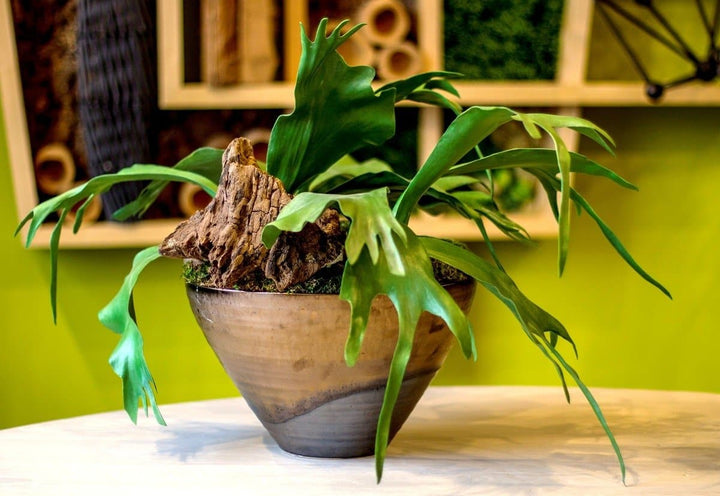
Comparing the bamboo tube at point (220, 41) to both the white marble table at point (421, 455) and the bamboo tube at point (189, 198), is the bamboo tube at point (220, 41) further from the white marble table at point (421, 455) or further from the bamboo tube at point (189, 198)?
the white marble table at point (421, 455)

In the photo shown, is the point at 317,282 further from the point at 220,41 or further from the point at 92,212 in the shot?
the point at 92,212

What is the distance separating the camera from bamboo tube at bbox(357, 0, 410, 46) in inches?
64.9

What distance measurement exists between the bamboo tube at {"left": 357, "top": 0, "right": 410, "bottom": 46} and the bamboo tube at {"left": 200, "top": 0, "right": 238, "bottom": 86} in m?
0.26

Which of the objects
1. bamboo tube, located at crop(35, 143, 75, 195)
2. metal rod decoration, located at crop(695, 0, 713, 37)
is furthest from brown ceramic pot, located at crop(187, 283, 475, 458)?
metal rod decoration, located at crop(695, 0, 713, 37)

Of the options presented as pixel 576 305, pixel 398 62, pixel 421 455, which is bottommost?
pixel 576 305

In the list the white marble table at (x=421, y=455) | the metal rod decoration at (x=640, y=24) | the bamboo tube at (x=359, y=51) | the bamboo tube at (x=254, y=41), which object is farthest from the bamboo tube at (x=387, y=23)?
the white marble table at (x=421, y=455)

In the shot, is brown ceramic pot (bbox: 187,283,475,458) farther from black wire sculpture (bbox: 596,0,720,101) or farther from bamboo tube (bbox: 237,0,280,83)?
black wire sculpture (bbox: 596,0,720,101)

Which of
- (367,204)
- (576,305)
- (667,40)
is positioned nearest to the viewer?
(367,204)

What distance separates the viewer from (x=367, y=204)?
0.65 m

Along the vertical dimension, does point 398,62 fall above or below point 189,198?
above

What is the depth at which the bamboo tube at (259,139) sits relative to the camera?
5.59ft

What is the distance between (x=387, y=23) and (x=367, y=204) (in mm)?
1105

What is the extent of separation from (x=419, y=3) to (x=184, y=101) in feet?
1.62

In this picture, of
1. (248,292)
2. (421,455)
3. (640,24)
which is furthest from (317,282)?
(640,24)
